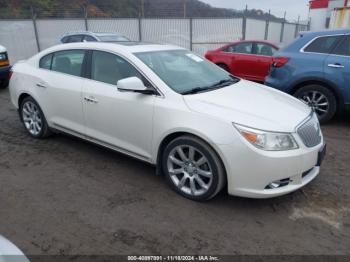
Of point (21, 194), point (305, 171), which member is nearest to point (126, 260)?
point (21, 194)

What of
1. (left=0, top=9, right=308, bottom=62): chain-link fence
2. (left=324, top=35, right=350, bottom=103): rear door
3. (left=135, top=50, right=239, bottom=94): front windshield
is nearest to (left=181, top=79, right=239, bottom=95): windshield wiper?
(left=135, top=50, right=239, bottom=94): front windshield

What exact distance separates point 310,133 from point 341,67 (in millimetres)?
2720

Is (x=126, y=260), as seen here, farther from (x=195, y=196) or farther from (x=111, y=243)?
(x=195, y=196)

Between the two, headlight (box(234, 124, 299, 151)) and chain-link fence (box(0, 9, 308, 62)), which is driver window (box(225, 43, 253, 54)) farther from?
chain-link fence (box(0, 9, 308, 62))

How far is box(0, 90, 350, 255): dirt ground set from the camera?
2783mm

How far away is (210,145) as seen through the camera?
314 cm

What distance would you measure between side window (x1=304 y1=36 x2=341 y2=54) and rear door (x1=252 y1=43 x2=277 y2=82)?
8.80ft

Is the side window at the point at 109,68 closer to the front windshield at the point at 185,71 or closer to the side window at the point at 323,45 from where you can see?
the front windshield at the point at 185,71

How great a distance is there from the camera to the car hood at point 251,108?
3080 mm

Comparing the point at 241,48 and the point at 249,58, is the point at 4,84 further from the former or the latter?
the point at 249,58

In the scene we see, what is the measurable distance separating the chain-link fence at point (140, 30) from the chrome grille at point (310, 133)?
13.1m

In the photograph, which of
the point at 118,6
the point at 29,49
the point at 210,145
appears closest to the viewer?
the point at 210,145

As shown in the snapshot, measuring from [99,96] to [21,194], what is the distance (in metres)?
1.40

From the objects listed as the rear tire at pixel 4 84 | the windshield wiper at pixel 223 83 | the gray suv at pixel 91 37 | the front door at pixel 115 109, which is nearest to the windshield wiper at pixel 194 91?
the windshield wiper at pixel 223 83
